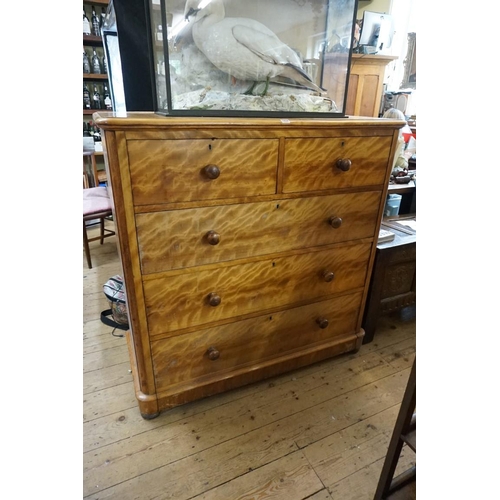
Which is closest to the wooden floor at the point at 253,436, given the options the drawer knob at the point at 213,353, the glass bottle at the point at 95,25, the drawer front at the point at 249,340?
the drawer front at the point at 249,340

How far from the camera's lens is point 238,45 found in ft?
3.47

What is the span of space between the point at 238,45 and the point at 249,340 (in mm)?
1042

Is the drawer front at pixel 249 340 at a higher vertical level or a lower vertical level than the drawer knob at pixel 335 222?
lower

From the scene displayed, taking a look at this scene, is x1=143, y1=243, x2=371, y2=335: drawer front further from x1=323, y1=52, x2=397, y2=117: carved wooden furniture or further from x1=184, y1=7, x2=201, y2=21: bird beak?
x1=323, y1=52, x2=397, y2=117: carved wooden furniture

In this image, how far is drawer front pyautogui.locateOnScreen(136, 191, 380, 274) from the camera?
1008 millimetres

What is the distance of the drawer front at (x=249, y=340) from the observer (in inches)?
47.0

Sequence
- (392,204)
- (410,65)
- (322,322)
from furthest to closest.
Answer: (410,65)
(392,204)
(322,322)

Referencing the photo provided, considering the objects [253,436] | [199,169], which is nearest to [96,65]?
[199,169]

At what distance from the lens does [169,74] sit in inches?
39.0

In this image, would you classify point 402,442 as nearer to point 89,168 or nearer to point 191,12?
point 191,12

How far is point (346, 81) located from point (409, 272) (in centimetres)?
96

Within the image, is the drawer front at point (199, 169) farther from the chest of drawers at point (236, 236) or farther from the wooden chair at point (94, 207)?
the wooden chair at point (94, 207)
